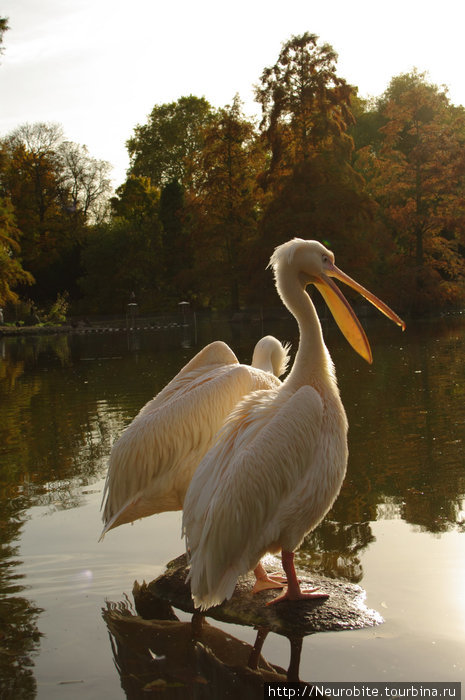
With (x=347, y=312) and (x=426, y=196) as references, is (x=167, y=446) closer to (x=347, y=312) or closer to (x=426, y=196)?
(x=347, y=312)

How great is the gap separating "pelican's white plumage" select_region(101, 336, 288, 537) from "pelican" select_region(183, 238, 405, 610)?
0.48m

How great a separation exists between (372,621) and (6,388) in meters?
9.67

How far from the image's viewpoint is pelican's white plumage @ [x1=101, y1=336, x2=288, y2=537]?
3.68 meters

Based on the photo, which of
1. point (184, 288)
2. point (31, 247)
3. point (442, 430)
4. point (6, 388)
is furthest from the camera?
point (31, 247)

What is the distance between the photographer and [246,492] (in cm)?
292

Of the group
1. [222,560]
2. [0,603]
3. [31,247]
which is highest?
[31,247]

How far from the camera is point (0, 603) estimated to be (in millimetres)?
3406

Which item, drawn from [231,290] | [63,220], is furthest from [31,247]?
[231,290]

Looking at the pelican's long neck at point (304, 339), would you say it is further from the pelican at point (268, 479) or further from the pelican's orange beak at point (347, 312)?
the pelican's orange beak at point (347, 312)

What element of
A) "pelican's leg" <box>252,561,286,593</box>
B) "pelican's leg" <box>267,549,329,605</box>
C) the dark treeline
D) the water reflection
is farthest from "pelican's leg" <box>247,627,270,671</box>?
the dark treeline

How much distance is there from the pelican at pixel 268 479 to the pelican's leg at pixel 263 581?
184mm

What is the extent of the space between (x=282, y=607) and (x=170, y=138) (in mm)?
47252

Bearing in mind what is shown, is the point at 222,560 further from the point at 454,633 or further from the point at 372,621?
the point at 454,633

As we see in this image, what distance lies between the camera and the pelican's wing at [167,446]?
3680 mm
